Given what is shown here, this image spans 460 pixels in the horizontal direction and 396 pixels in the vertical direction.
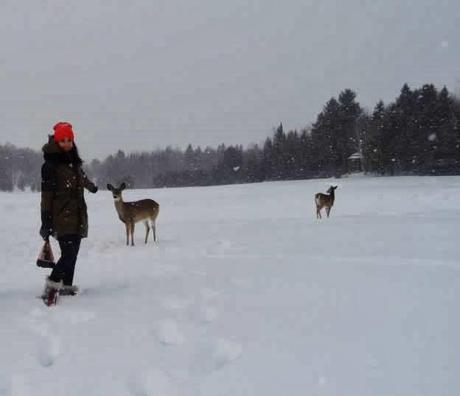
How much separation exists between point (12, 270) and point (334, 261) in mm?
5503

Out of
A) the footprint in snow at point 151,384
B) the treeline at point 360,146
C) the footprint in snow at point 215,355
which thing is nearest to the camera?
the footprint in snow at point 151,384

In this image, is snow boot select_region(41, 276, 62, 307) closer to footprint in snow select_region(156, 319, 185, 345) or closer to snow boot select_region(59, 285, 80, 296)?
snow boot select_region(59, 285, 80, 296)

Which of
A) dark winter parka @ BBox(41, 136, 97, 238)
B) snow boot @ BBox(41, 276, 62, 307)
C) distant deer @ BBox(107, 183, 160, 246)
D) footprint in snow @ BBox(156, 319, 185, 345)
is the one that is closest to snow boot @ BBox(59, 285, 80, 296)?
snow boot @ BBox(41, 276, 62, 307)

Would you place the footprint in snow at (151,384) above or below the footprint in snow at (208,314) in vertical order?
below

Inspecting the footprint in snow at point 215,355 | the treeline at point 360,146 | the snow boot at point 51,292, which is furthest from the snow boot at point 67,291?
the treeline at point 360,146

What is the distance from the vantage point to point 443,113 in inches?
2378

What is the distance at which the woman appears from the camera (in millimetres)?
5523

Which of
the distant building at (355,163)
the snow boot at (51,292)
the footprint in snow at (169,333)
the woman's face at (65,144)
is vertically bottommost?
the footprint in snow at (169,333)

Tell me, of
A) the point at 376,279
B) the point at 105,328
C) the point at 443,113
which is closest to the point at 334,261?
the point at 376,279

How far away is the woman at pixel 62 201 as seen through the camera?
18.1 feet

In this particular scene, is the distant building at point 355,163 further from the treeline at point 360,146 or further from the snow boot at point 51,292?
the snow boot at point 51,292

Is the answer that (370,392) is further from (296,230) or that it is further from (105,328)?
(296,230)

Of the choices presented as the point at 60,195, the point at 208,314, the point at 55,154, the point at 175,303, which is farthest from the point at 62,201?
the point at 208,314

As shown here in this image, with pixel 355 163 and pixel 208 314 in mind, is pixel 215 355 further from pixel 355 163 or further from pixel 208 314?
pixel 355 163
